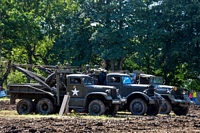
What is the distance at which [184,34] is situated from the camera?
4319 cm

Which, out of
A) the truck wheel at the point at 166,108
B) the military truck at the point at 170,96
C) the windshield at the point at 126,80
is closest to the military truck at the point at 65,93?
the windshield at the point at 126,80

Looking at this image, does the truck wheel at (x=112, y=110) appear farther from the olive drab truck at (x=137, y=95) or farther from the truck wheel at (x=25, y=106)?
the truck wheel at (x=25, y=106)

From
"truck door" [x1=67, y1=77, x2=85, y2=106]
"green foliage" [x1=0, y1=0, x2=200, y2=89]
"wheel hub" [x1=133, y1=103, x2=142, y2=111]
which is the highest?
"green foliage" [x1=0, y1=0, x2=200, y2=89]

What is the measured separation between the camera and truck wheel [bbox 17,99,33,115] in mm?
22594

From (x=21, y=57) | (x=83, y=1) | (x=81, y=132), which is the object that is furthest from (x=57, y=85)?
(x=21, y=57)

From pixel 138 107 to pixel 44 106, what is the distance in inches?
175

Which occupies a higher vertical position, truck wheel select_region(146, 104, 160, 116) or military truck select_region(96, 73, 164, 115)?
military truck select_region(96, 73, 164, 115)

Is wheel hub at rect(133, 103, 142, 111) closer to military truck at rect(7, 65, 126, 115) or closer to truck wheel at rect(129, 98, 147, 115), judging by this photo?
truck wheel at rect(129, 98, 147, 115)

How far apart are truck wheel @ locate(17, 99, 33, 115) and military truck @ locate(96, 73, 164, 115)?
396cm

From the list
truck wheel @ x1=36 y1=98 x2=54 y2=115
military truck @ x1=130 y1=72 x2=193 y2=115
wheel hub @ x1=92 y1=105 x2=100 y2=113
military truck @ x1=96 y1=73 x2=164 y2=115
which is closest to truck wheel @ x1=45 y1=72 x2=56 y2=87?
truck wheel @ x1=36 y1=98 x2=54 y2=115

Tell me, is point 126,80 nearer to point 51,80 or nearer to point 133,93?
point 133,93

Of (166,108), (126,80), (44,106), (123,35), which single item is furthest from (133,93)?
(123,35)

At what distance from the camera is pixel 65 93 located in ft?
74.5

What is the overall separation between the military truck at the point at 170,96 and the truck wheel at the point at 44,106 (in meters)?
5.43
